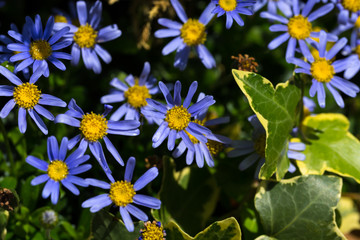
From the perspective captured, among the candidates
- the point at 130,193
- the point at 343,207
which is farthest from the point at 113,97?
the point at 343,207

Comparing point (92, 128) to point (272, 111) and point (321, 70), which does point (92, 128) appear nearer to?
Answer: point (272, 111)

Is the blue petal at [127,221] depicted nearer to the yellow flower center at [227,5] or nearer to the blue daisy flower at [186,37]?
the blue daisy flower at [186,37]

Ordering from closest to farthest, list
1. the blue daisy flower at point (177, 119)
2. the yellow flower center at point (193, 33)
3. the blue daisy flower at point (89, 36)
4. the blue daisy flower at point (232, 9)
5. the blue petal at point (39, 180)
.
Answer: the blue petal at point (39, 180) < the blue daisy flower at point (177, 119) < the blue daisy flower at point (232, 9) < the blue daisy flower at point (89, 36) < the yellow flower center at point (193, 33)

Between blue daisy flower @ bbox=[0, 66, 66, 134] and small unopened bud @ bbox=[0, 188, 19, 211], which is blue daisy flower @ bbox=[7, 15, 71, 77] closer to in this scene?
blue daisy flower @ bbox=[0, 66, 66, 134]

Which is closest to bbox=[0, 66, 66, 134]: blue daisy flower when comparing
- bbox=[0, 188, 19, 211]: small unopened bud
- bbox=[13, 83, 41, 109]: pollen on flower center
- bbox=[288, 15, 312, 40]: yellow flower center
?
bbox=[13, 83, 41, 109]: pollen on flower center

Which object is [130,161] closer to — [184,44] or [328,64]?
[184,44]

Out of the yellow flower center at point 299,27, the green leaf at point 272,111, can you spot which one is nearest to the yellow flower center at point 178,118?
the green leaf at point 272,111

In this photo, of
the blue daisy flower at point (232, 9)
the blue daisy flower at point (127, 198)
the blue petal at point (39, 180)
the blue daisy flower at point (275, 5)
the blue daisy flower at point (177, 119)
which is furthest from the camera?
the blue daisy flower at point (275, 5)
